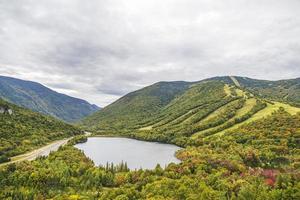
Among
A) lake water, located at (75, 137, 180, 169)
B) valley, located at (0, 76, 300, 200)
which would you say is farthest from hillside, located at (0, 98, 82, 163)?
lake water, located at (75, 137, 180, 169)

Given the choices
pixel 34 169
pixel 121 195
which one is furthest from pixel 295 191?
pixel 34 169

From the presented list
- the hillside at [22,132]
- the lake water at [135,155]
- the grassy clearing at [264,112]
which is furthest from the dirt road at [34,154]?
the grassy clearing at [264,112]

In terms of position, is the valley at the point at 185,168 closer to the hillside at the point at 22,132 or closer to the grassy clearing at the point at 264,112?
the grassy clearing at the point at 264,112

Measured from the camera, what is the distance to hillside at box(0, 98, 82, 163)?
12491 cm

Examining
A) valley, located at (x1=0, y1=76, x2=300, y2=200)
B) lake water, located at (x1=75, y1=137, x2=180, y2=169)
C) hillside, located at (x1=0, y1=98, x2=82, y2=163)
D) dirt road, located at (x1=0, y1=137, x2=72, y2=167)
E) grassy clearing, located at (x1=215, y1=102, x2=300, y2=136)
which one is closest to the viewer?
valley, located at (x1=0, y1=76, x2=300, y2=200)

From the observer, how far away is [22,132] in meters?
150

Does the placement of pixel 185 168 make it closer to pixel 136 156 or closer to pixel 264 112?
pixel 136 156

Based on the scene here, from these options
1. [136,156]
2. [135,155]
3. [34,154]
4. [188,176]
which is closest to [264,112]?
[135,155]

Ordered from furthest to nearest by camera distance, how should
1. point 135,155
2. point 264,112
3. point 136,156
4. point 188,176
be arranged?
point 264,112 < point 135,155 < point 136,156 < point 188,176

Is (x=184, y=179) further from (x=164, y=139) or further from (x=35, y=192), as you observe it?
(x=164, y=139)

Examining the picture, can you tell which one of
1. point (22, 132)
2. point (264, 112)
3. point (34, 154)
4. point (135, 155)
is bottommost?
point (135, 155)

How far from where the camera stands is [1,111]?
163000mm

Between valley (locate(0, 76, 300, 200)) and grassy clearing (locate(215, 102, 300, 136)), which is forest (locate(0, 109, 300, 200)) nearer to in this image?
valley (locate(0, 76, 300, 200))

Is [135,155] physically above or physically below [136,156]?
above
